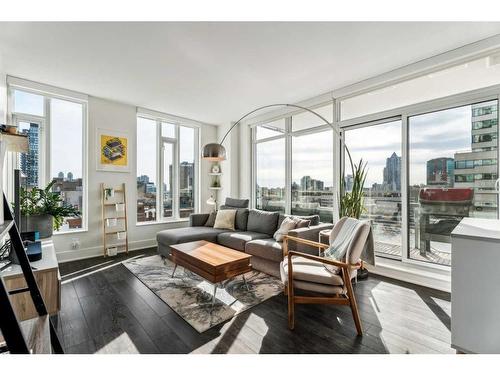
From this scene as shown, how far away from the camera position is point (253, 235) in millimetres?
Answer: 3746

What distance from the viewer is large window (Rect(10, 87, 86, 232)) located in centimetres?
358

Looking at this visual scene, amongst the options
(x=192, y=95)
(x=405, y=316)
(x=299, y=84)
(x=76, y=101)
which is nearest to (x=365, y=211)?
(x=405, y=316)

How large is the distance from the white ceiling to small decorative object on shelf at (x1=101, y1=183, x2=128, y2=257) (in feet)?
5.57

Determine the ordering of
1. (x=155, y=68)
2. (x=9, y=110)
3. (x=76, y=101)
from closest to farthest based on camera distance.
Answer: (x=155, y=68), (x=9, y=110), (x=76, y=101)

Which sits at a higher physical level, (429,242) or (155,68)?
(155,68)

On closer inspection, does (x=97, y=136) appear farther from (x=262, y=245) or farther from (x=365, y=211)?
(x=365, y=211)

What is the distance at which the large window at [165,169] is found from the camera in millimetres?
4812

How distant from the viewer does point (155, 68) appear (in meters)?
3.07

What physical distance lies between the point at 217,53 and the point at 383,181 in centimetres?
283

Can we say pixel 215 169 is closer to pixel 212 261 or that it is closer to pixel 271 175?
pixel 271 175

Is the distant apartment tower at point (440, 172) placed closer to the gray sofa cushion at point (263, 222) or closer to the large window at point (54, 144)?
the gray sofa cushion at point (263, 222)

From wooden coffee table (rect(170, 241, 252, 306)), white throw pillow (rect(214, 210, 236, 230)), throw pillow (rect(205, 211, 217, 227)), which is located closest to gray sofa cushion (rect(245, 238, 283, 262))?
wooden coffee table (rect(170, 241, 252, 306))

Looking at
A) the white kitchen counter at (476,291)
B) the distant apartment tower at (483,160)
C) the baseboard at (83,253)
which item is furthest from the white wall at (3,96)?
the distant apartment tower at (483,160)

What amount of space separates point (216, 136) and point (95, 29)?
374 cm
